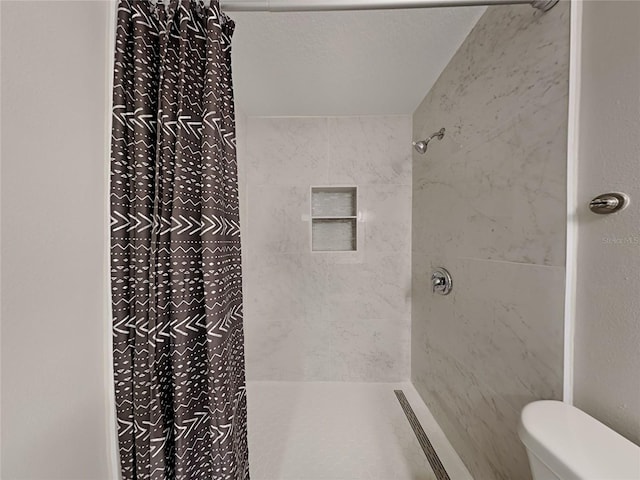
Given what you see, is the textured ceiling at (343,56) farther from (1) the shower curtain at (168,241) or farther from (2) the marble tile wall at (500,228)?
(1) the shower curtain at (168,241)

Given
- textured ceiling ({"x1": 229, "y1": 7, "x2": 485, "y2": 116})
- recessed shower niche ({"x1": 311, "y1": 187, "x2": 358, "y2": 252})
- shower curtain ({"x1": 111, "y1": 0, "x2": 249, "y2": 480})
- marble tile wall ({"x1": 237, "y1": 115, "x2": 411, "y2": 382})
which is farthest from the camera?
recessed shower niche ({"x1": 311, "y1": 187, "x2": 358, "y2": 252})

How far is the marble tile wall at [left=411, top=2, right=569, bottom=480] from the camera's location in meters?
0.71

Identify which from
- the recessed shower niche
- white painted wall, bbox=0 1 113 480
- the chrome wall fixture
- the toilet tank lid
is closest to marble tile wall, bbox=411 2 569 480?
the chrome wall fixture

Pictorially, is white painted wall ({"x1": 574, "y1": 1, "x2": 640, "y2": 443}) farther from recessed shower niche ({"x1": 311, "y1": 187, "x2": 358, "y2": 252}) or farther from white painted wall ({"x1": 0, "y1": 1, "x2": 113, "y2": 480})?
recessed shower niche ({"x1": 311, "y1": 187, "x2": 358, "y2": 252})

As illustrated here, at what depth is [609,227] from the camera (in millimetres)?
579

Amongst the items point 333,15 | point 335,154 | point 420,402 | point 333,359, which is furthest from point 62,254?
point 420,402

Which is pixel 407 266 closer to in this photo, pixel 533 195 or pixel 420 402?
pixel 420 402

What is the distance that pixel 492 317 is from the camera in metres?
0.96

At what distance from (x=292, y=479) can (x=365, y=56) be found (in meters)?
2.08

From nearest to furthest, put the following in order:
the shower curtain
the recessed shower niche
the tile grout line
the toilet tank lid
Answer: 1. the toilet tank lid
2. the shower curtain
3. the tile grout line
4. the recessed shower niche

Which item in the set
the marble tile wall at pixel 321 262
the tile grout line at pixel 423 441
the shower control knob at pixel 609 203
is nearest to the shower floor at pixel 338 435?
the tile grout line at pixel 423 441

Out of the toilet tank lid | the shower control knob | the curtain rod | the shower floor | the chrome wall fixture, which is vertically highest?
the curtain rod

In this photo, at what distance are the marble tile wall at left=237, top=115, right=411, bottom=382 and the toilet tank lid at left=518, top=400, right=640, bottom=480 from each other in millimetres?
1332

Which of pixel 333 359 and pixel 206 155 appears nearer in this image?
pixel 206 155
